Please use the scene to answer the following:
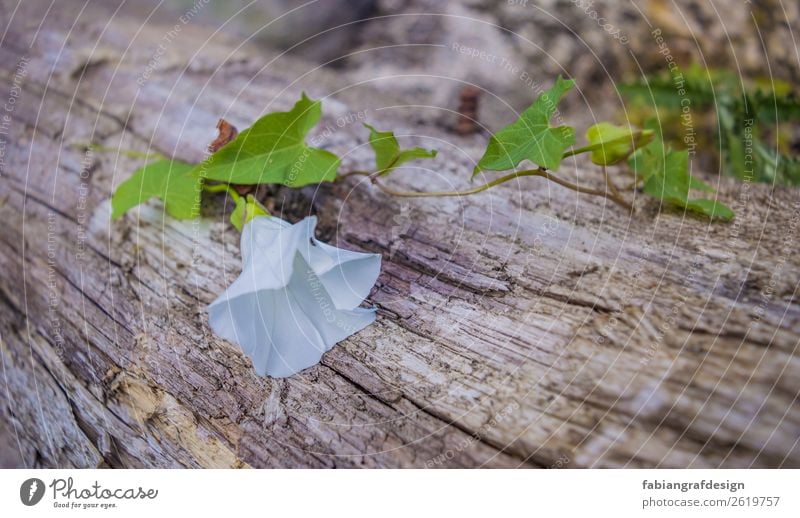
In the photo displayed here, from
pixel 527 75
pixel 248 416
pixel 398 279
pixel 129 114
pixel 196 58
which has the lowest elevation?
pixel 248 416

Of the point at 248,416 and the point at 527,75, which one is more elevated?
the point at 527,75

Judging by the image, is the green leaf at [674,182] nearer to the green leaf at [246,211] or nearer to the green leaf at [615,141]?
the green leaf at [615,141]

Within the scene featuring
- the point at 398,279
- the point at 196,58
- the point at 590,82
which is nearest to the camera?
the point at 398,279

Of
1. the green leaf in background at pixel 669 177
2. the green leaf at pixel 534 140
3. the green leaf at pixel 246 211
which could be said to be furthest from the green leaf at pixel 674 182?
the green leaf at pixel 246 211

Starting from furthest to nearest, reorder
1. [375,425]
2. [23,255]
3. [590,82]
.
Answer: [590,82], [23,255], [375,425]
